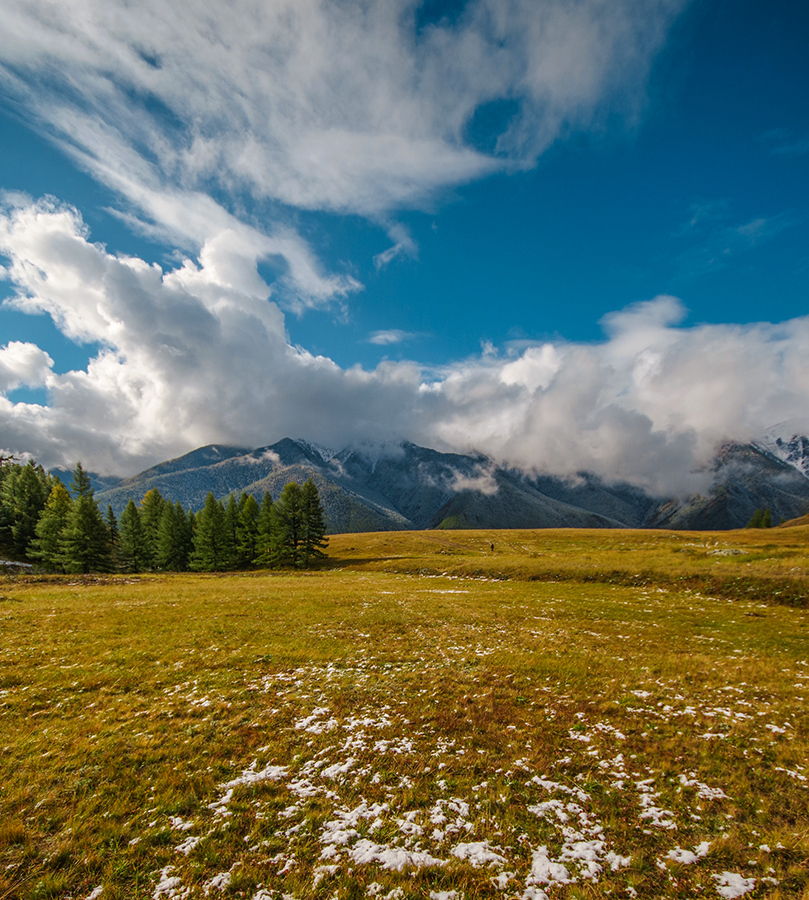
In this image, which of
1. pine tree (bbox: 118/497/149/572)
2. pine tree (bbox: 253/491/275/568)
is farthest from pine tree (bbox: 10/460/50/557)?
pine tree (bbox: 253/491/275/568)

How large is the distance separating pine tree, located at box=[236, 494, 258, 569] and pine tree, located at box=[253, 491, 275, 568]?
1.09 metres

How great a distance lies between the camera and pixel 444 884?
22.7ft

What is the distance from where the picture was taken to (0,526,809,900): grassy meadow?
23.3ft

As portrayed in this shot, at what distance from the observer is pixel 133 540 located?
76.6 metres

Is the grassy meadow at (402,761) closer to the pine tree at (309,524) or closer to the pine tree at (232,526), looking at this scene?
the pine tree at (309,524)

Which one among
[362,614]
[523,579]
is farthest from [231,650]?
[523,579]

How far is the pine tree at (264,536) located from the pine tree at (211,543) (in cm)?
591

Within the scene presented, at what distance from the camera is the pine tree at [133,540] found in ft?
250

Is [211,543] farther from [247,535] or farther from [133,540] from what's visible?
[133,540]

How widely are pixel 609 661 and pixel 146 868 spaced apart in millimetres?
18396

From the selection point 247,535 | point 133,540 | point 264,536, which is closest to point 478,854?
point 264,536

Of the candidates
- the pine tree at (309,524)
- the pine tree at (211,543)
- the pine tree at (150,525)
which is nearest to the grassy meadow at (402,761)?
the pine tree at (309,524)

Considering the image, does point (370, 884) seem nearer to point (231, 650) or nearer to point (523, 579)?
point (231, 650)

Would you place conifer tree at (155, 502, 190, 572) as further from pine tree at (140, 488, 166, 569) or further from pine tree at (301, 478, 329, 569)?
pine tree at (301, 478, 329, 569)
